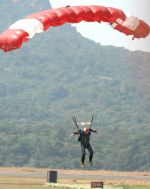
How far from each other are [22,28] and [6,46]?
180 cm

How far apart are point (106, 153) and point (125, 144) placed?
6.14 meters

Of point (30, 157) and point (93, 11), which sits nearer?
point (93, 11)

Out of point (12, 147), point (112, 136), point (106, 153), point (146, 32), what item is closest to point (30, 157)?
point (12, 147)

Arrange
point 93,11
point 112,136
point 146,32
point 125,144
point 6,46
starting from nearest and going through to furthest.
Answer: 1. point 6,46
2. point 93,11
3. point 146,32
4. point 125,144
5. point 112,136

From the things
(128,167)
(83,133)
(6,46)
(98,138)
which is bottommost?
(83,133)

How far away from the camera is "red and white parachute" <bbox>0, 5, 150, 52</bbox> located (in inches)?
1420

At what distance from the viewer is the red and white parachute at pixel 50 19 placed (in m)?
36.1

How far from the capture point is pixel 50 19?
37281 mm

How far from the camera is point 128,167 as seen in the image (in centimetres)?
15862

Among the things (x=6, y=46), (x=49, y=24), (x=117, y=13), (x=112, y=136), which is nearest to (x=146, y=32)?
(x=117, y=13)

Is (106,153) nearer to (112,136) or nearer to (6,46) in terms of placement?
(112,136)

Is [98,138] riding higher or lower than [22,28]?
higher

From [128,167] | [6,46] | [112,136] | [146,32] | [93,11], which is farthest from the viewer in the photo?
[112,136]

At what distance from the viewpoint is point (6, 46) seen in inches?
1417
